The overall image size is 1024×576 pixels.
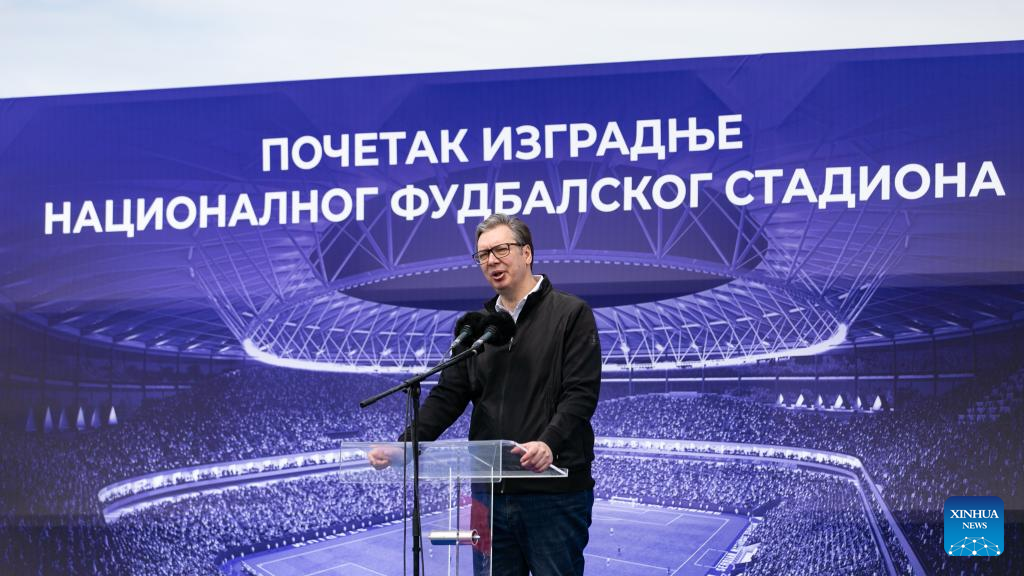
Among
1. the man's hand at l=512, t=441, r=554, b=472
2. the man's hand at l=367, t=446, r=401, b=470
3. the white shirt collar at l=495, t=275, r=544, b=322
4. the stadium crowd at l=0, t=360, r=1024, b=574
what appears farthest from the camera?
the stadium crowd at l=0, t=360, r=1024, b=574

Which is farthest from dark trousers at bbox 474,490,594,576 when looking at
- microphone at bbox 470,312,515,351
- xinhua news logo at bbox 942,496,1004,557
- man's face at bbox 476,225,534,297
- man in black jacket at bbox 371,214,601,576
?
xinhua news logo at bbox 942,496,1004,557

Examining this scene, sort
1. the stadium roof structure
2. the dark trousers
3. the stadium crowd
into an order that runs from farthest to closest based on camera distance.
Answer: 1. the stadium crowd
2. the stadium roof structure
3. the dark trousers

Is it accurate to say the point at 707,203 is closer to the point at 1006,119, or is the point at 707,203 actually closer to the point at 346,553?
the point at 1006,119

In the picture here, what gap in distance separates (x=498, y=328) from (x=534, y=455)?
372mm

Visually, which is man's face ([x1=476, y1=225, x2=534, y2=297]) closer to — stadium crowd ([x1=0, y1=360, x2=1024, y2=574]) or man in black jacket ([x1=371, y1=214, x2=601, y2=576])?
man in black jacket ([x1=371, y1=214, x2=601, y2=576])

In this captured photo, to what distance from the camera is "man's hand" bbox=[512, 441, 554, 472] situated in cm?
255

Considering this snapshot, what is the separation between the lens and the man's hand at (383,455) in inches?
107

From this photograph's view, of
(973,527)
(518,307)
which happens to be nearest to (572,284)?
(973,527)

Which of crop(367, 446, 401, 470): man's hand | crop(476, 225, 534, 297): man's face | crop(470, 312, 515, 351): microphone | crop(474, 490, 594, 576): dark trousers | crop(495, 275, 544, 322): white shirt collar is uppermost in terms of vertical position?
crop(476, 225, 534, 297): man's face

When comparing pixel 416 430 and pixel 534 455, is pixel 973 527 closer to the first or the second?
pixel 534 455

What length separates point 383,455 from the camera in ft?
8.91

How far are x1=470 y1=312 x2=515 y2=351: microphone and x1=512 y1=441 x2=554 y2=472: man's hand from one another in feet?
1.02

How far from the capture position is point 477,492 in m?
2.73

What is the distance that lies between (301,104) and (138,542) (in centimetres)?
264
